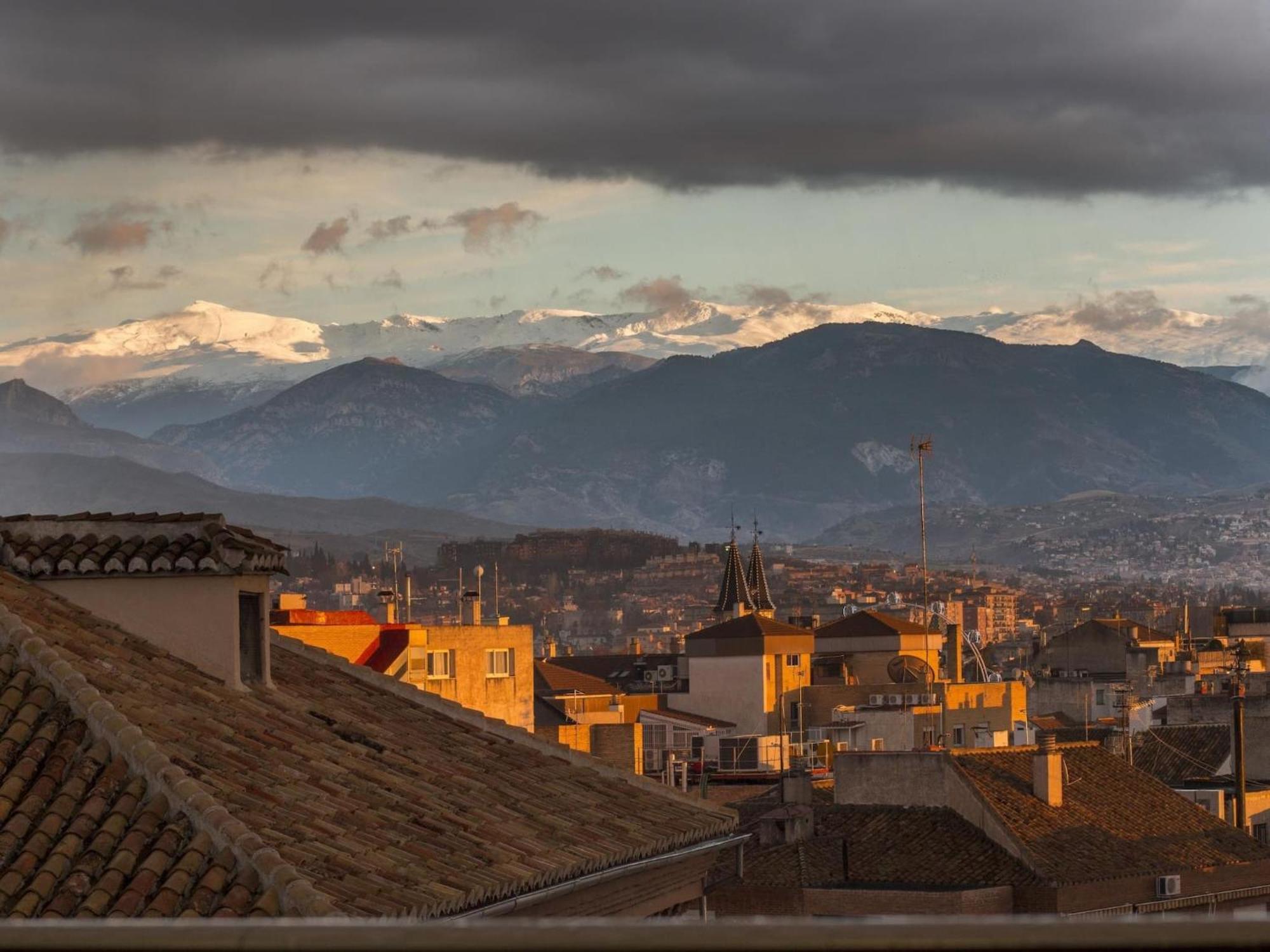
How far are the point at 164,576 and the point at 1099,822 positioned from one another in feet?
116

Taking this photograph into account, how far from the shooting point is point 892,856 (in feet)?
153

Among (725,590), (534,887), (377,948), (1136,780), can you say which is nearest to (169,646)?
(534,887)

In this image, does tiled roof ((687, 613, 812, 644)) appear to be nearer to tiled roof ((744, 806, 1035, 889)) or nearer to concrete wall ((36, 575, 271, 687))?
tiled roof ((744, 806, 1035, 889))

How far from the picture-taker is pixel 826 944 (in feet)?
18.8

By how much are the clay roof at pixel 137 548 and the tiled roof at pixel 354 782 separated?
0.32 metres

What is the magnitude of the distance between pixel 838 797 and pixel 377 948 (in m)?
46.8

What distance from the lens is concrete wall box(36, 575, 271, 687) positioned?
53.4 ft

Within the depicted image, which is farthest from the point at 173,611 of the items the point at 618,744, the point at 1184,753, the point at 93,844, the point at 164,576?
the point at 1184,753

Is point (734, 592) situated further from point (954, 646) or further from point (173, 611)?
point (173, 611)

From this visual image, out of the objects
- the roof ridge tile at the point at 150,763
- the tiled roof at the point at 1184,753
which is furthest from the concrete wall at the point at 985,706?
the roof ridge tile at the point at 150,763

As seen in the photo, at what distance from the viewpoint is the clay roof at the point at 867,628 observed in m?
121

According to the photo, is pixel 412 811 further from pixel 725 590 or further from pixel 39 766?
pixel 725 590

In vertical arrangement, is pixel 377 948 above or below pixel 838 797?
above

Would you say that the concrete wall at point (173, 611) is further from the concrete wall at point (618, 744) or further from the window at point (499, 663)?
the window at point (499, 663)
